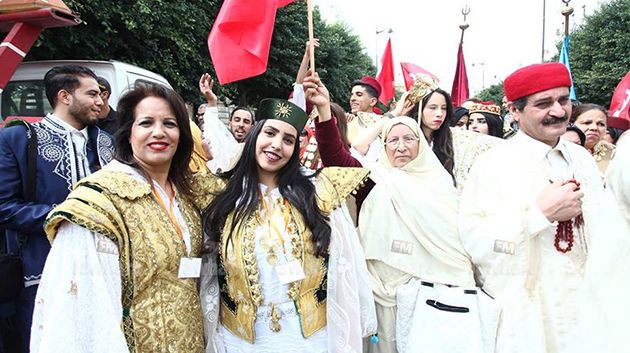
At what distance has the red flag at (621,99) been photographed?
4977 mm

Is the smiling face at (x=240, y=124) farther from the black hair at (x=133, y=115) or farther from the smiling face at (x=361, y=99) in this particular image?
the black hair at (x=133, y=115)

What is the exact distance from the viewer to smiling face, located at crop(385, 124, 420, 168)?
3.16 meters

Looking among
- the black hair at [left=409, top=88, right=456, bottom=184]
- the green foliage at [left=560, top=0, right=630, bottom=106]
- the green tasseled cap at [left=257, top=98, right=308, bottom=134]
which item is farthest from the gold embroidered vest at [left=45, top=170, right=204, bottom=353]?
the green foliage at [left=560, top=0, right=630, bottom=106]

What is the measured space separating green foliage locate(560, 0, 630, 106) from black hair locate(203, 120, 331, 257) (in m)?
20.8

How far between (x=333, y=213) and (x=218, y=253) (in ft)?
1.92

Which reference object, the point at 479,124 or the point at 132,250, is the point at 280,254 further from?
the point at 479,124

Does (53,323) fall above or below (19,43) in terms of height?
below

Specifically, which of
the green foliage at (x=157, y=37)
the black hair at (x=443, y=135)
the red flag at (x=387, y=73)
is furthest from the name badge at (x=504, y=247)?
the green foliage at (x=157, y=37)

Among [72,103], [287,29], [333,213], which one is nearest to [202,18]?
[287,29]

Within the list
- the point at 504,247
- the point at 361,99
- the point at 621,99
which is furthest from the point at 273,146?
the point at 621,99

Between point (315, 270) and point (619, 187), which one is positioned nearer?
point (619, 187)

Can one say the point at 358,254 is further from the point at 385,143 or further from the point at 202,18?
the point at 202,18

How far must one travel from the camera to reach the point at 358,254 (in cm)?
258

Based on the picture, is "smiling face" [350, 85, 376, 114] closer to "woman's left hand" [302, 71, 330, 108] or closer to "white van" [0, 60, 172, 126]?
"white van" [0, 60, 172, 126]
